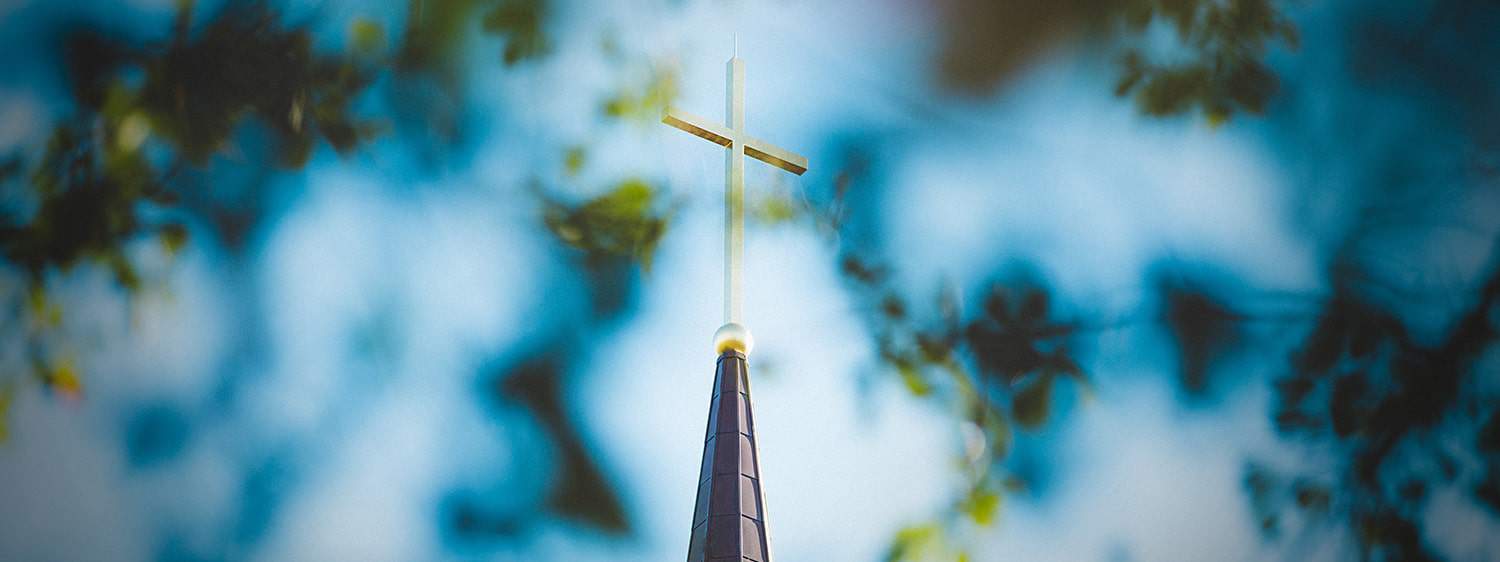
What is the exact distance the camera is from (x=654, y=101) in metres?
5.82

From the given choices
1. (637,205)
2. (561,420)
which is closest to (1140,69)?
(637,205)

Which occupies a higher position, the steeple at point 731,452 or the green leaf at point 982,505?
the green leaf at point 982,505

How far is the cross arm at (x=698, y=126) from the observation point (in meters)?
4.82

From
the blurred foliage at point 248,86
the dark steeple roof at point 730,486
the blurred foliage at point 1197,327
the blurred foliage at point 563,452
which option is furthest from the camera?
the blurred foliage at point 1197,327

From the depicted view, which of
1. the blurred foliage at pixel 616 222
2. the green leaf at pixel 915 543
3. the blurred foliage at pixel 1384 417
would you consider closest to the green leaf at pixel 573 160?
the blurred foliage at pixel 616 222

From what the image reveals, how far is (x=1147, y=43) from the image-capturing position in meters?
6.73

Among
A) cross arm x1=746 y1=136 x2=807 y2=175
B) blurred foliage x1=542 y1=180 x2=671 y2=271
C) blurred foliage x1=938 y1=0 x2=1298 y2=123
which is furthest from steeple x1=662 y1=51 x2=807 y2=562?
blurred foliage x1=938 y1=0 x2=1298 y2=123

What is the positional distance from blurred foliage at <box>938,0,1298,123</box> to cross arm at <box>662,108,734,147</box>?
65.8 inches

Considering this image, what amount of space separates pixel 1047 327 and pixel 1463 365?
1.79 m

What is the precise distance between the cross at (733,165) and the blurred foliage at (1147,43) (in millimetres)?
1485

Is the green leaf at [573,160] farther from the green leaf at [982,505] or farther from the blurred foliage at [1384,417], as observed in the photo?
the blurred foliage at [1384,417]

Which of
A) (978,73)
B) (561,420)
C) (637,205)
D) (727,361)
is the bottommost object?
(727,361)

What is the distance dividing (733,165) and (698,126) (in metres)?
0.14

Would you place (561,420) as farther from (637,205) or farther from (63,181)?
(63,181)
